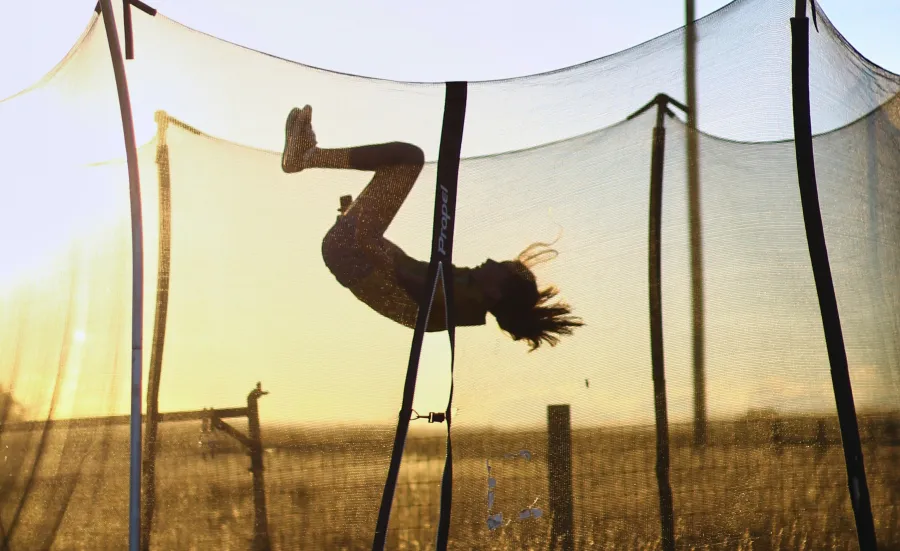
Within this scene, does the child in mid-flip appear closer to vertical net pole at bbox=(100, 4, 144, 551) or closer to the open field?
the open field

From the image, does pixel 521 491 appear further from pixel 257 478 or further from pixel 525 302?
pixel 257 478

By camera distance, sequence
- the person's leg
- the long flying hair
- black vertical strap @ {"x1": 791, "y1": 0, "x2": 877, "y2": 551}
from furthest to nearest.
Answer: the person's leg, the long flying hair, black vertical strap @ {"x1": 791, "y1": 0, "x2": 877, "y2": 551}

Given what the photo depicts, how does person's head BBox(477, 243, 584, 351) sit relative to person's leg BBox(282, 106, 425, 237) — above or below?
below

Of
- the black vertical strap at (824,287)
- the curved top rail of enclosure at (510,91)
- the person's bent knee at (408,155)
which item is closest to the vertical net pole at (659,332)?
the curved top rail of enclosure at (510,91)

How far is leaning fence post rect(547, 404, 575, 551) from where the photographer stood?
6.68ft

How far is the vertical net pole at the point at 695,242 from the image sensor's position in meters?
2.04

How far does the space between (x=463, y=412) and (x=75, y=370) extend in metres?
1.12

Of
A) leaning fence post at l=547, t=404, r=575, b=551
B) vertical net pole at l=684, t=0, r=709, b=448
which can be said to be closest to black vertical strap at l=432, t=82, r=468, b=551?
leaning fence post at l=547, t=404, r=575, b=551

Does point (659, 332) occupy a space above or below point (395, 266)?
below

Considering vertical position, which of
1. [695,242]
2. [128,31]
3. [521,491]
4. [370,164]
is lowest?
[521,491]

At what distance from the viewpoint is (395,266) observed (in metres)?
2.19

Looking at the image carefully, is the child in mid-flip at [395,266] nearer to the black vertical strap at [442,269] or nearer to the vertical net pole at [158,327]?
the black vertical strap at [442,269]

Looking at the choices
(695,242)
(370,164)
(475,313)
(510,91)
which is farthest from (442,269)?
(695,242)

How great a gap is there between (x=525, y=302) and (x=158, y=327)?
0.97 metres
